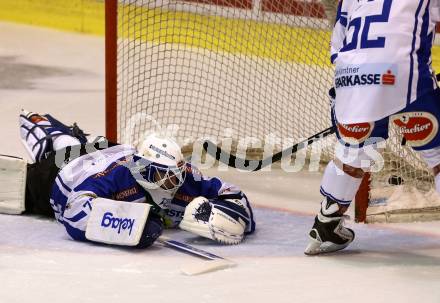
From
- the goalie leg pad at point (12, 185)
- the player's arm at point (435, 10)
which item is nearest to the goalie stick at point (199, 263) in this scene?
the goalie leg pad at point (12, 185)

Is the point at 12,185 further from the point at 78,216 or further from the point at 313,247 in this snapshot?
the point at 313,247

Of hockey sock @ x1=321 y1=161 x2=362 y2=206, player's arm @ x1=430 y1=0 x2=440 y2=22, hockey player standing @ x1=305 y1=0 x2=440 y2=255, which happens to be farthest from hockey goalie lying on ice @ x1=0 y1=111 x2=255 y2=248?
player's arm @ x1=430 y1=0 x2=440 y2=22

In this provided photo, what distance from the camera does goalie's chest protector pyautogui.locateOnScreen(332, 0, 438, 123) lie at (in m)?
2.79

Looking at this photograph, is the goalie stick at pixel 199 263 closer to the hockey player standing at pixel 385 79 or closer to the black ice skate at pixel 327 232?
Result: the black ice skate at pixel 327 232

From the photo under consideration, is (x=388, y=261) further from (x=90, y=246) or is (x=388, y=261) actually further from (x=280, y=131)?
(x=280, y=131)

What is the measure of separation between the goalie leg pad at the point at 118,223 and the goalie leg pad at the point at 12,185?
450 millimetres

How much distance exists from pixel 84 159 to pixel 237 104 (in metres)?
1.12

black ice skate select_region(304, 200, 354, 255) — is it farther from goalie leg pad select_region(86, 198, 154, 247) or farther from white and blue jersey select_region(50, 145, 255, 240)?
goalie leg pad select_region(86, 198, 154, 247)

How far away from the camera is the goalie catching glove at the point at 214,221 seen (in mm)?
3221

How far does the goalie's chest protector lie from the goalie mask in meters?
0.61

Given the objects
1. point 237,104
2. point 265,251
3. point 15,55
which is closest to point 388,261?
Answer: point 265,251

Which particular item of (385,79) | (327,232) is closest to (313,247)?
(327,232)

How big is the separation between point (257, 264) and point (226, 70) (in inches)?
57.7

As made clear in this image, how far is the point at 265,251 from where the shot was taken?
322cm
